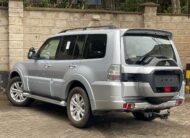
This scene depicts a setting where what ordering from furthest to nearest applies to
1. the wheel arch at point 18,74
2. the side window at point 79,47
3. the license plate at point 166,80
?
the wheel arch at point 18,74 → the side window at point 79,47 → the license plate at point 166,80

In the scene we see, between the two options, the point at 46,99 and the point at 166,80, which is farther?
the point at 46,99

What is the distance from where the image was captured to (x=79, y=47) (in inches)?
306

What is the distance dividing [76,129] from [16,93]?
9.48 feet

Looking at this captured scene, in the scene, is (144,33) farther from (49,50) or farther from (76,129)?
(49,50)

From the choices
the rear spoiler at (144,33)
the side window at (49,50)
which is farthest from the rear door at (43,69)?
the rear spoiler at (144,33)

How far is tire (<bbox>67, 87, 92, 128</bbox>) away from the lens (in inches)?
285

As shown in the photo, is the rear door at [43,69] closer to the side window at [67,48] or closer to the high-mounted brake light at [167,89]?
the side window at [67,48]

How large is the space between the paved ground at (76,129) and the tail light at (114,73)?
3.55 ft

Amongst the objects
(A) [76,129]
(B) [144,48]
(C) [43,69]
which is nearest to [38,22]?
(C) [43,69]

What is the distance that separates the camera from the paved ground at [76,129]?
7.09m

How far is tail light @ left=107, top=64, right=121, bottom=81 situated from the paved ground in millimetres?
1082

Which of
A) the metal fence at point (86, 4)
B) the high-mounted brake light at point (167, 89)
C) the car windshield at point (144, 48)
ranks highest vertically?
the metal fence at point (86, 4)

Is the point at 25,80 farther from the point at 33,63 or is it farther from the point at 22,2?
the point at 22,2

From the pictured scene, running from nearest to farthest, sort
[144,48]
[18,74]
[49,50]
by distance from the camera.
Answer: [144,48] < [49,50] < [18,74]
